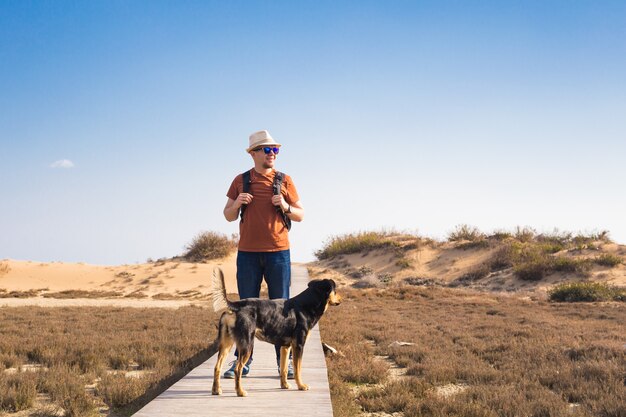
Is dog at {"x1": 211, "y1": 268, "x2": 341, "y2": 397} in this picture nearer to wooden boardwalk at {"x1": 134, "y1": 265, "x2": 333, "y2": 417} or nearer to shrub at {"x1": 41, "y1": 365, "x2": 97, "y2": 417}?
wooden boardwalk at {"x1": 134, "y1": 265, "x2": 333, "y2": 417}

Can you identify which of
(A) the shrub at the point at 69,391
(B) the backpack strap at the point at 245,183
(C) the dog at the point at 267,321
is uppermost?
(B) the backpack strap at the point at 245,183

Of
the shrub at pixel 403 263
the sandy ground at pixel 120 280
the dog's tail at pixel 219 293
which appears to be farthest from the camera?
the shrub at pixel 403 263

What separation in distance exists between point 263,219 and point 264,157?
2.40ft

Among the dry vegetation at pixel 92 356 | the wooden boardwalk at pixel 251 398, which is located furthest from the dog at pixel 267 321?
the dry vegetation at pixel 92 356

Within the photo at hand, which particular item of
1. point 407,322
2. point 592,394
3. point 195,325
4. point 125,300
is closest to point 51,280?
point 125,300

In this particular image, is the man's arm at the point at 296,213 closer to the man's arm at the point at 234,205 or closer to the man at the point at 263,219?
the man at the point at 263,219

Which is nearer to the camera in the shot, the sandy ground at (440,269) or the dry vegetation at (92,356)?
the dry vegetation at (92,356)

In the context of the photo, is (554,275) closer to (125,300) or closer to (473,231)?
(473,231)

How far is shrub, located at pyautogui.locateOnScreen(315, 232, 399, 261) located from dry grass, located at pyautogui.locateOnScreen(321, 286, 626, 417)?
1517 cm

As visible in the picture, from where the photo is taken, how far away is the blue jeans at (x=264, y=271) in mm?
6293

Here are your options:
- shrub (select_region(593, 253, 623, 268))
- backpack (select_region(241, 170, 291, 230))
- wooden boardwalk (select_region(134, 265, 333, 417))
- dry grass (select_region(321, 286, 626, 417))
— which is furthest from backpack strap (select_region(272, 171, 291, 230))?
shrub (select_region(593, 253, 623, 268))

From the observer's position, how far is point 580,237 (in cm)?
2950

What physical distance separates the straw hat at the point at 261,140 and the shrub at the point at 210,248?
1122 inches

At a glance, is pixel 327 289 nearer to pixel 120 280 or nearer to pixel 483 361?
pixel 483 361
